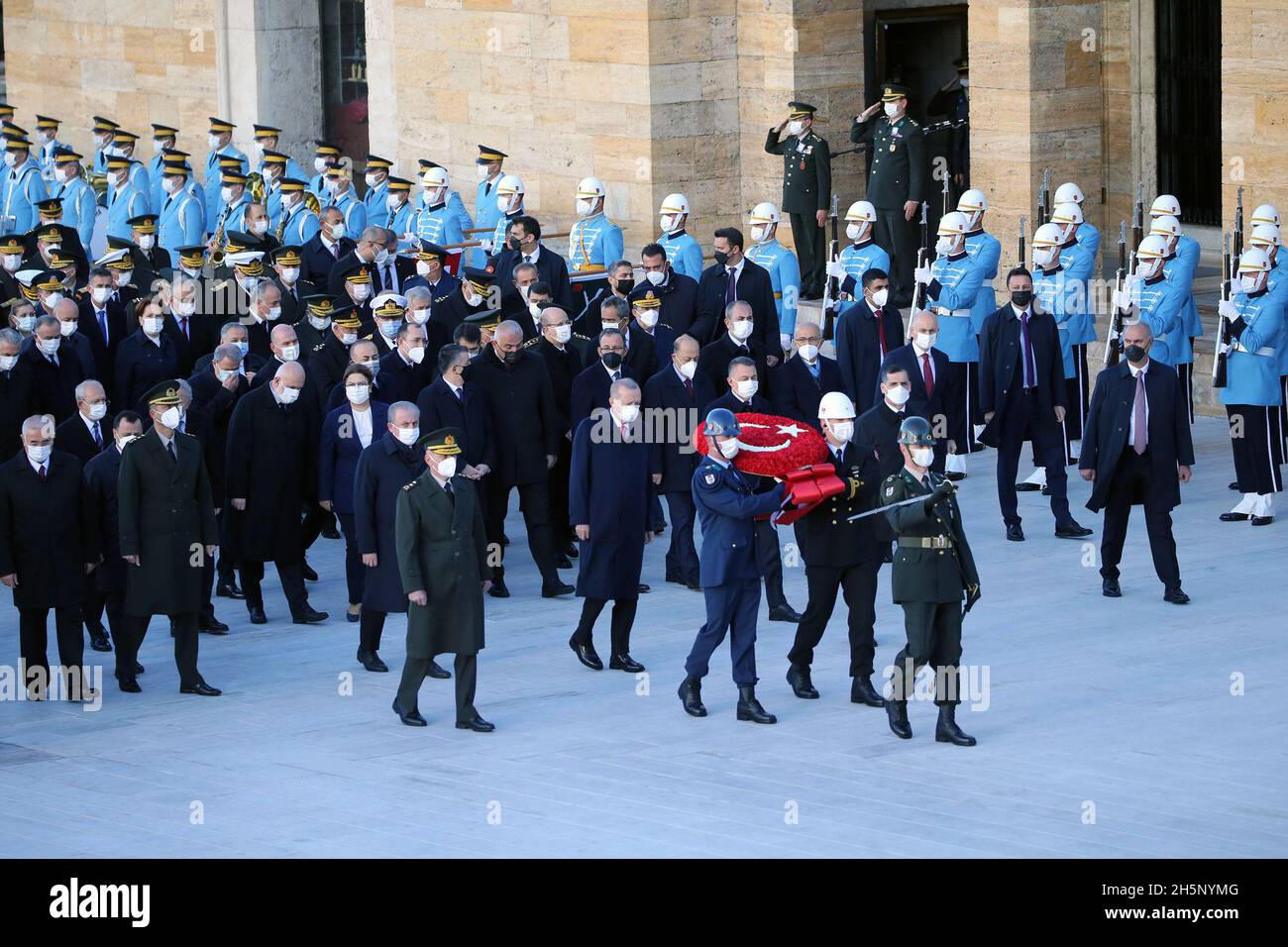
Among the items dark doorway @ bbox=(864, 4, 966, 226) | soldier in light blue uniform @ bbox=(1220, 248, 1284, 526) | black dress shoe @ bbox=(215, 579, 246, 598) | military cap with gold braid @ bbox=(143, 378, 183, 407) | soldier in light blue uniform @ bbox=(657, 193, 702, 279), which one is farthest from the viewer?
dark doorway @ bbox=(864, 4, 966, 226)

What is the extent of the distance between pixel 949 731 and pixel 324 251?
9904mm

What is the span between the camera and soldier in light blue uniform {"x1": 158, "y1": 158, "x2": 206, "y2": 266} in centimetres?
2267

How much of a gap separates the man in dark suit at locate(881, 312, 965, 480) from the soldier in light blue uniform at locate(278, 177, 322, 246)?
24.2ft

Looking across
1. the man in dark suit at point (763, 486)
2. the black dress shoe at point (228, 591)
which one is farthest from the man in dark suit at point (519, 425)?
the black dress shoe at point (228, 591)

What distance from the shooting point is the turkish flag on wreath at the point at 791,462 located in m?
11.1

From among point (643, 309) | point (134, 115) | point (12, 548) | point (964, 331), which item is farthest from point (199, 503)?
point (134, 115)

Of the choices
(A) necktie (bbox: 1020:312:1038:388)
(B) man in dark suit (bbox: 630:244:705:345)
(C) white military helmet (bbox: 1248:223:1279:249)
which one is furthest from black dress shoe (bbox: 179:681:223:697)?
(C) white military helmet (bbox: 1248:223:1279:249)

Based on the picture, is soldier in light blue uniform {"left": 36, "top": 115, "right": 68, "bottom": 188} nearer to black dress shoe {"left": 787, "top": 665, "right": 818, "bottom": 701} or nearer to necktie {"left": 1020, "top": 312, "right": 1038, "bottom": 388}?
necktie {"left": 1020, "top": 312, "right": 1038, "bottom": 388}

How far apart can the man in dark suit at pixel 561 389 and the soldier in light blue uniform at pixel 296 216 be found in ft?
20.8

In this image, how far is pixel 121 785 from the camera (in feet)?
34.0

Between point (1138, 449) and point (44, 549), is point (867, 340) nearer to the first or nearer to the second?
point (1138, 449)

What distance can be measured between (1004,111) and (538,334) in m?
6.77

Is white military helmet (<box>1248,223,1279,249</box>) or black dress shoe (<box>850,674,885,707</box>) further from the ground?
white military helmet (<box>1248,223,1279,249</box>)

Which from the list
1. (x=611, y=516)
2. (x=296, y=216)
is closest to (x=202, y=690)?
(x=611, y=516)
